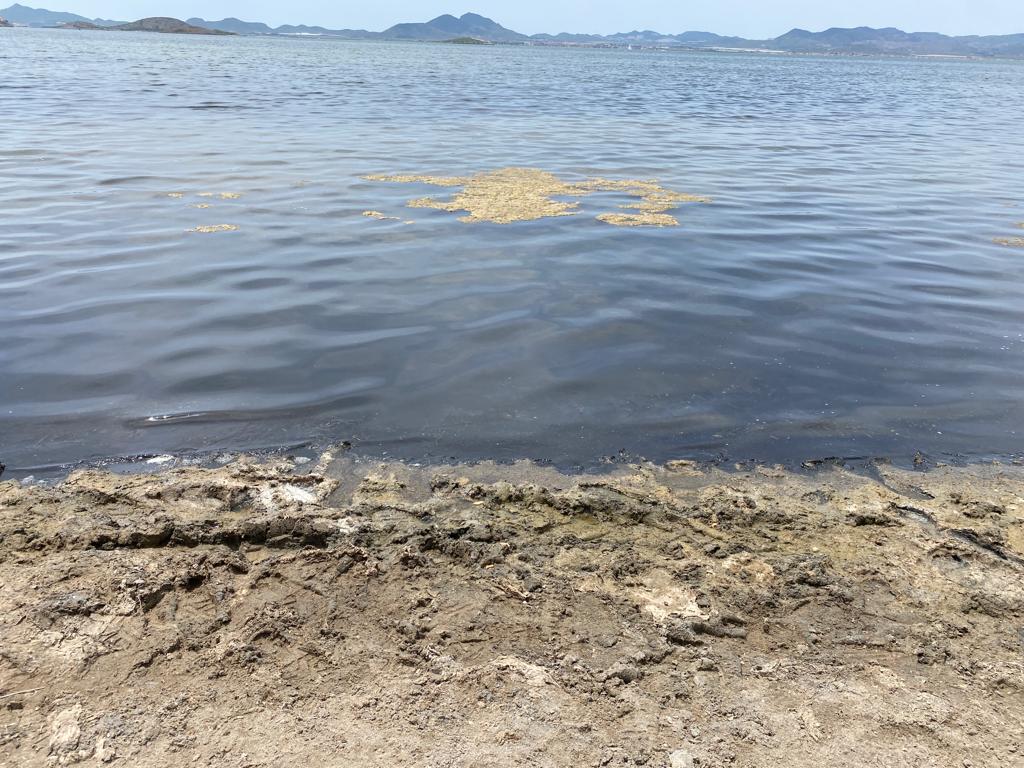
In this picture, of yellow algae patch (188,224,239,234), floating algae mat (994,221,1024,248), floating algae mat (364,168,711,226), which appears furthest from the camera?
floating algae mat (364,168,711,226)

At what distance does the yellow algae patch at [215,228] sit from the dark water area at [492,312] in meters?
0.11

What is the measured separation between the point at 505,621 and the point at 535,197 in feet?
26.7

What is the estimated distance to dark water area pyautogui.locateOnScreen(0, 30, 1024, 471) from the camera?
430cm

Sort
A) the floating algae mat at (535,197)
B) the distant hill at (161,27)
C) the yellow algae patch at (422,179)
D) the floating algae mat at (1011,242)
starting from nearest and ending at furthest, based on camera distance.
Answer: the floating algae mat at (1011,242) → the floating algae mat at (535,197) → the yellow algae patch at (422,179) → the distant hill at (161,27)

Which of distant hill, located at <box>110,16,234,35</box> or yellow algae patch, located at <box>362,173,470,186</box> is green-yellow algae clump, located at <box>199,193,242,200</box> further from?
distant hill, located at <box>110,16,234,35</box>

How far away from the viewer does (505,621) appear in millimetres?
2613

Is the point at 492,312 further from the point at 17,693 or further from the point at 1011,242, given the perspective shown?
the point at 1011,242

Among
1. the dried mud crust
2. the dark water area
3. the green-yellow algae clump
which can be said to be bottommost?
the dried mud crust

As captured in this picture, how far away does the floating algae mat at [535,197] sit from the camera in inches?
355

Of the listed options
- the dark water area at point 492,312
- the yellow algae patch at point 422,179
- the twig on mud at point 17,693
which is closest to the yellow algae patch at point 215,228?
the dark water area at point 492,312

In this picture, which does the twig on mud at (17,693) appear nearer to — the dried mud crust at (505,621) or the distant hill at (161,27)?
the dried mud crust at (505,621)

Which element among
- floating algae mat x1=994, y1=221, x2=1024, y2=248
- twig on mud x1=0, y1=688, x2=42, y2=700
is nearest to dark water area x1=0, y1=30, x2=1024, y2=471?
floating algae mat x1=994, y1=221, x2=1024, y2=248

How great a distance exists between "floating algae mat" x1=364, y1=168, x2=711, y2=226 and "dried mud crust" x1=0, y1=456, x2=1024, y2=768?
19.2ft

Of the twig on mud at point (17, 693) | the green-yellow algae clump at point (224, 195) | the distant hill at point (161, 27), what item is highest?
the distant hill at point (161, 27)
